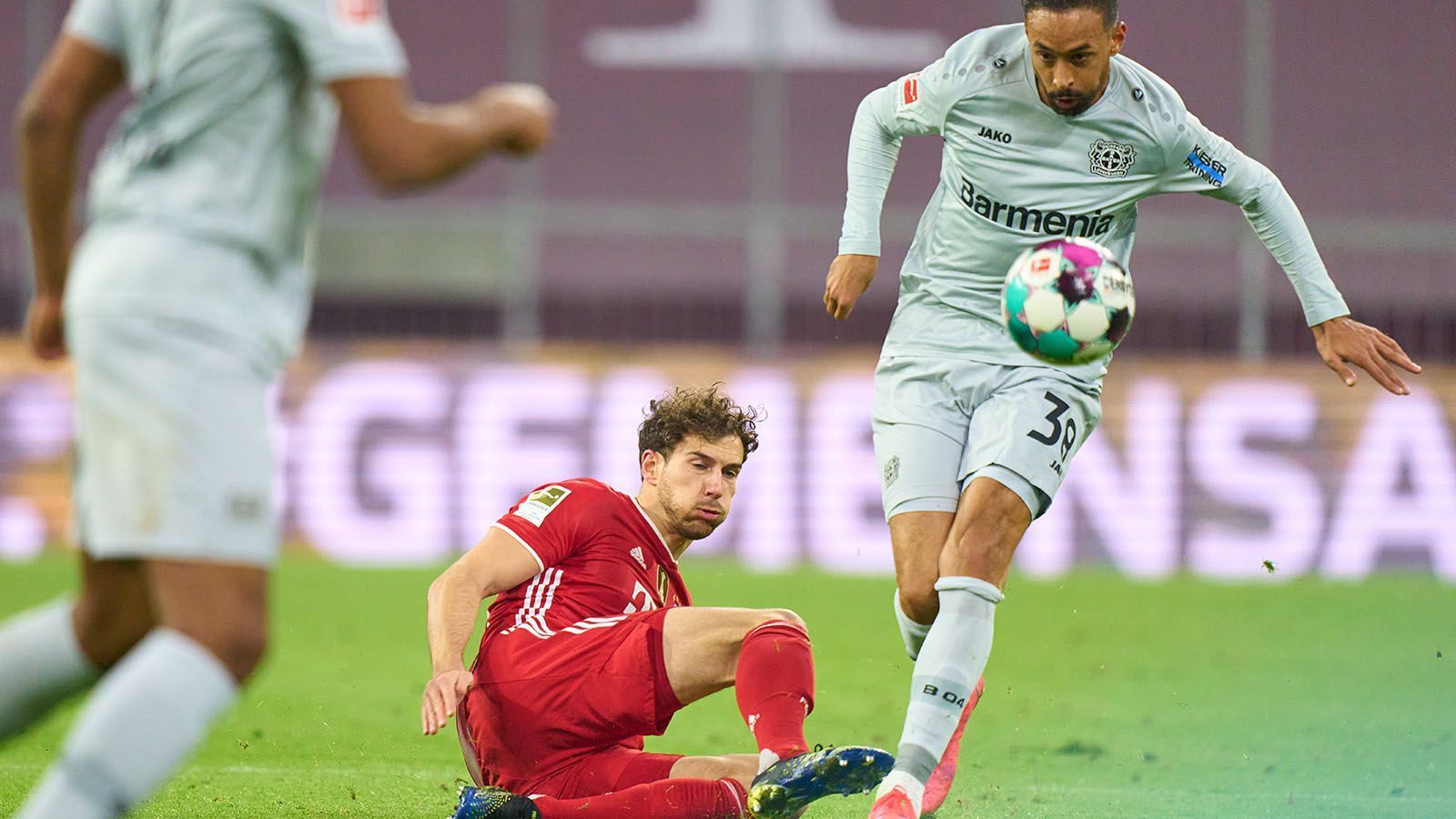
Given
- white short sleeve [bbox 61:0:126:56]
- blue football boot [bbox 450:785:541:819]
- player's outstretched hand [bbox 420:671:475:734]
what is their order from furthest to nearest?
blue football boot [bbox 450:785:541:819] < player's outstretched hand [bbox 420:671:475:734] < white short sleeve [bbox 61:0:126:56]

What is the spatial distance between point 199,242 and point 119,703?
817 mm

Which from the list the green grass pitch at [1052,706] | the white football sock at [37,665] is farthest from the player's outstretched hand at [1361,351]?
the white football sock at [37,665]

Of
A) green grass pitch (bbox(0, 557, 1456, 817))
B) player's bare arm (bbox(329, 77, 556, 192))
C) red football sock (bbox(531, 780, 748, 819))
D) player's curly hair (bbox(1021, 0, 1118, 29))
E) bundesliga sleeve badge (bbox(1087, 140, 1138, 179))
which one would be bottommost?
green grass pitch (bbox(0, 557, 1456, 817))

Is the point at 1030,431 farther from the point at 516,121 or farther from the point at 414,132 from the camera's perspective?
the point at 414,132

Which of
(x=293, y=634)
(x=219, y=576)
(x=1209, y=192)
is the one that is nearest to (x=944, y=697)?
(x=1209, y=192)

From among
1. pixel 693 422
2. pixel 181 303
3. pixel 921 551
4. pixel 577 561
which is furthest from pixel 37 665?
pixel 921 551

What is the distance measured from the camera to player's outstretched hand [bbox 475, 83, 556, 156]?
10.9ft

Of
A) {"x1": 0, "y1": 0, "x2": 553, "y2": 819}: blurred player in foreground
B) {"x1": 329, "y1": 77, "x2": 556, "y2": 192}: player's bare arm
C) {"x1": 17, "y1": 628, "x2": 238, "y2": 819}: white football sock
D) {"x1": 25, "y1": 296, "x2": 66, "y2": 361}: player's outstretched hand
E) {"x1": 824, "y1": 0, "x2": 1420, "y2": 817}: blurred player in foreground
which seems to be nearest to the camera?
{"x1": 17, "y1": 628, "x2": 238, "y2": 819}: white football sock

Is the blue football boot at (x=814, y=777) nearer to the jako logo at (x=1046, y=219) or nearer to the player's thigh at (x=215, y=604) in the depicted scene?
the player's thigh at (x=215, y=604)

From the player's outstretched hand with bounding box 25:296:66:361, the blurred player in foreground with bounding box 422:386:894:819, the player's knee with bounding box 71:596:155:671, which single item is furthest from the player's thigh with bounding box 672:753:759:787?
the player's outstretched hand with bounding box 25:296:66:361

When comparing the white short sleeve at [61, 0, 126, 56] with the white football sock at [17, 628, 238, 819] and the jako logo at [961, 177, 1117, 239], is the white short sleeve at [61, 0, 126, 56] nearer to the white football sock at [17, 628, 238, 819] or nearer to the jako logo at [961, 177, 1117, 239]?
the white football sock at [17, 628, 238, 819]

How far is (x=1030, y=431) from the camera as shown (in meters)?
5.12

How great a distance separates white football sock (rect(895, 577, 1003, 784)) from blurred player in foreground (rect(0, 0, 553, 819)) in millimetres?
2029

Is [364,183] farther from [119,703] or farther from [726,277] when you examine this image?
[119,703]
